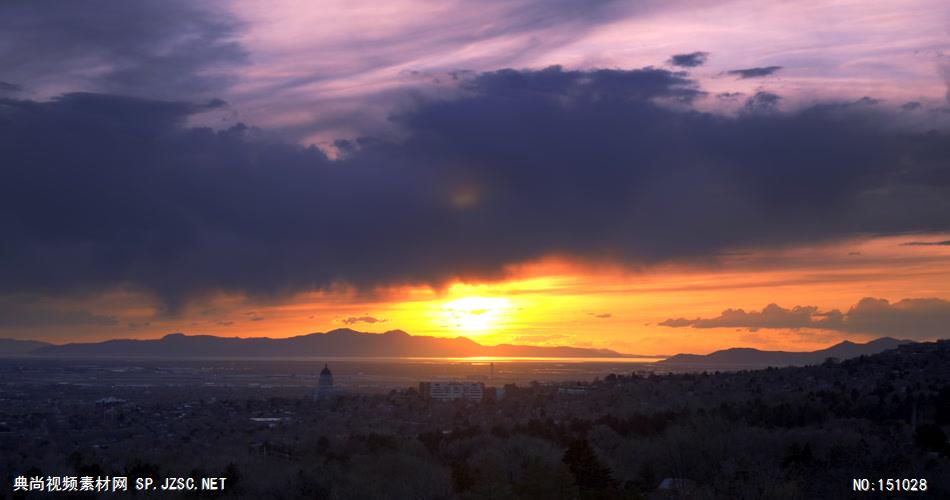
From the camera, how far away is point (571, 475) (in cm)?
3812

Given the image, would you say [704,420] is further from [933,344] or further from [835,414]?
[933,344]

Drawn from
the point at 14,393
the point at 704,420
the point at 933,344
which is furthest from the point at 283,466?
the point at 14,393

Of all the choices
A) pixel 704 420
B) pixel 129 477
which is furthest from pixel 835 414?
pixel 129 477

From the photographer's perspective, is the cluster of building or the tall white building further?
the tall white building

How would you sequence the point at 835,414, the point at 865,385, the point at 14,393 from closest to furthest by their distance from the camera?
1. the point at 835,414
2. the point at 865,385
3. the point at 14,393

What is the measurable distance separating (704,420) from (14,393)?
103 metres

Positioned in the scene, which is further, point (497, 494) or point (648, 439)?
point (648, 439)

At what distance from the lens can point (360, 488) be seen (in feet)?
131

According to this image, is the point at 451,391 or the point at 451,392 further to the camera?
the point at 451,391

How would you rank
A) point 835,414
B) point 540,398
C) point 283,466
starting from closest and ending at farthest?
1. point 283,466
2. point 835,414
3. point 540,398

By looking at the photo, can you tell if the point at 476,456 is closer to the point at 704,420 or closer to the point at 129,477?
the point at 704,420

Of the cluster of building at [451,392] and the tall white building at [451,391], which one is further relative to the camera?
the tall white building at [451,391]

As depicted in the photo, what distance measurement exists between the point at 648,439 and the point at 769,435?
666cm

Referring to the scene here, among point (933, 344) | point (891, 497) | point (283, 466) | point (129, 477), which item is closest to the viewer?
point (891, 497)
